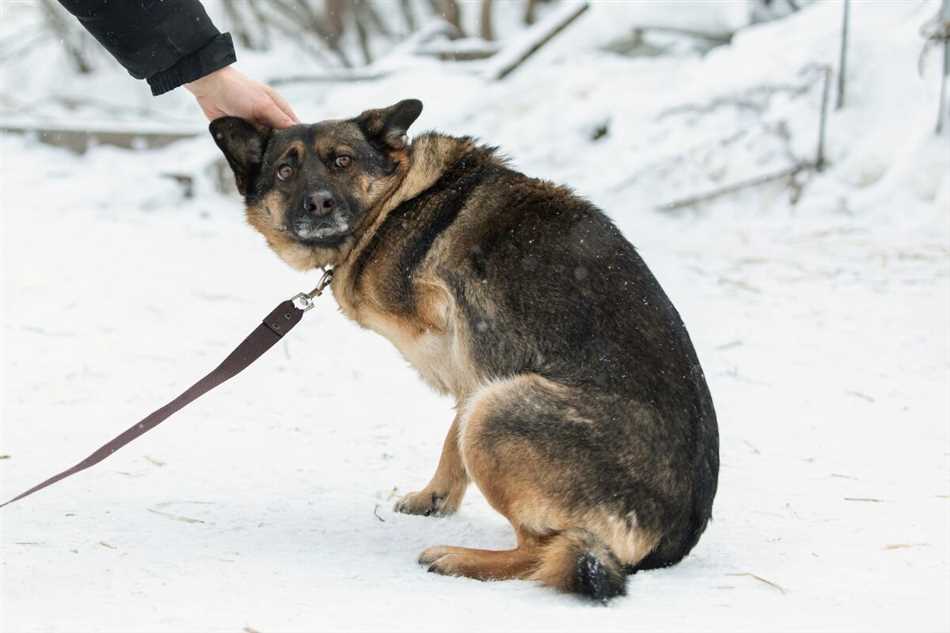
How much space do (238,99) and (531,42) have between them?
8899 millimetres

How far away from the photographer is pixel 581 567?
9.54 feet

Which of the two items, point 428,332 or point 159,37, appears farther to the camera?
point 428,332

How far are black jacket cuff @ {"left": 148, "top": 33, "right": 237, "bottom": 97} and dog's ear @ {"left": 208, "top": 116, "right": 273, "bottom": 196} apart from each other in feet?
0.71

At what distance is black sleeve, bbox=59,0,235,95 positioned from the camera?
329 centimetres

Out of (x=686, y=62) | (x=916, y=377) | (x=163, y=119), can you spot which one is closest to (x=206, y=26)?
(x=916, y=377)

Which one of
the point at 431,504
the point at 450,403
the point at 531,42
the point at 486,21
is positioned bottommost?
the point at 486,21

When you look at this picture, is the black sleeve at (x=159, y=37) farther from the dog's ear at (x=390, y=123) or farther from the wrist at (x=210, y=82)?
the dog's ear at (x=390, y=123)

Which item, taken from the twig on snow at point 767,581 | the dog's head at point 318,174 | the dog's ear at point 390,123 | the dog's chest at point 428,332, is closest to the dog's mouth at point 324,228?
the dog's head at point 318,174

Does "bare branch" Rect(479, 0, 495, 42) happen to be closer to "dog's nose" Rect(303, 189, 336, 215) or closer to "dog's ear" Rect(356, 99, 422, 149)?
"dog's ear" Rect(356, 99, 422, 149)

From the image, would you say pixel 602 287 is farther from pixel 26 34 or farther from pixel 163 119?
pixel 26 34

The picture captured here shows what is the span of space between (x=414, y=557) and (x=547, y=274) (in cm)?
100

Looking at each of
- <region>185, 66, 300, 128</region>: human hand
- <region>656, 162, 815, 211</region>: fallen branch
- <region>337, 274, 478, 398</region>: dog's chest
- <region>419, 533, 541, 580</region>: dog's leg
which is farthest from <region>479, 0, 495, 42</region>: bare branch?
<region>419, 533, 541, 580</region>: dog's leg

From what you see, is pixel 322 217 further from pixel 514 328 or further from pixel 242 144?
pixel 514 328

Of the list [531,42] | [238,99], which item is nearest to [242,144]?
[238,99]
